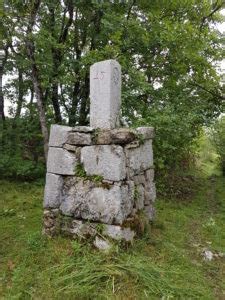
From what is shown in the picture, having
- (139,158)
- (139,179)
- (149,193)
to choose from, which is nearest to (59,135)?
(139,158)

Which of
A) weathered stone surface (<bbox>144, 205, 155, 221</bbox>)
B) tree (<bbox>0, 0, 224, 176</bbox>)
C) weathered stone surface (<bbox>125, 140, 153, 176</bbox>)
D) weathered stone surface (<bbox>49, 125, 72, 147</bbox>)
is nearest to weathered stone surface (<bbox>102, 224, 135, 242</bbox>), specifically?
weathered stone surface (<bbox>125, 140, 153, 176</bbox>)

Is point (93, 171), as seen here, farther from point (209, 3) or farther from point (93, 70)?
point (209, 3)

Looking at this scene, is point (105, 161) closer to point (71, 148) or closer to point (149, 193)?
→ point (71, 148)

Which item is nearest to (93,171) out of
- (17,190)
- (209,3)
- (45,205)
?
(45,205)

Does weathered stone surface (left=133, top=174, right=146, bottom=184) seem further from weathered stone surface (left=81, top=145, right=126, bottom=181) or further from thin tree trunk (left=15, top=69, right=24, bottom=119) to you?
thin tree trunk (left=15, top=69, right=24, bottom=119)

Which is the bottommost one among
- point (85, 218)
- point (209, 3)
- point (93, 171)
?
point (85, 218)

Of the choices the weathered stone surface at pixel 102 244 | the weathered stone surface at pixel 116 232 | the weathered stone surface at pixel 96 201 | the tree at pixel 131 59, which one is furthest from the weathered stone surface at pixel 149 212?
the tree at pixel 131 59

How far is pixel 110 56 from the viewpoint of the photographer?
313 inches

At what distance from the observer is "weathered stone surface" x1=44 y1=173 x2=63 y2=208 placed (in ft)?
16.9

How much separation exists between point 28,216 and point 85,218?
2.21m

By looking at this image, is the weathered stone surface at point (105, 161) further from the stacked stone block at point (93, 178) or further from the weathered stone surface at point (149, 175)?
the weathered stone surface at point (149, 175)

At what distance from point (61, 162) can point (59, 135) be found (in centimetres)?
43

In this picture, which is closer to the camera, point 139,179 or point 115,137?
point 115,137

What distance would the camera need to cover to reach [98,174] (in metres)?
4.89
